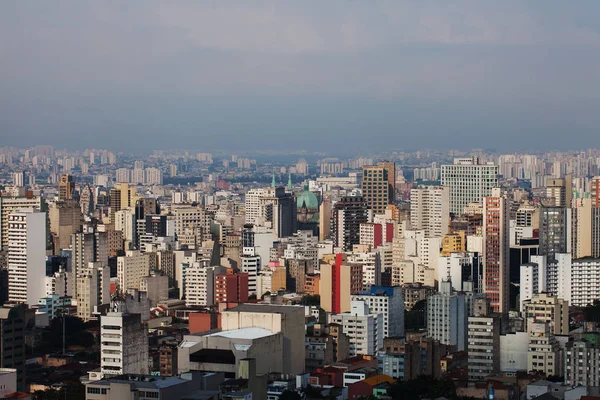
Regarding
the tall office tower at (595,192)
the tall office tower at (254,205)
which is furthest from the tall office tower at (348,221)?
the tall office tower at (595,192)

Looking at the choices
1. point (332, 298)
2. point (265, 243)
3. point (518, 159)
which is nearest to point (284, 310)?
point (332, 298)

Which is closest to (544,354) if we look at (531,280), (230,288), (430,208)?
(531,280)

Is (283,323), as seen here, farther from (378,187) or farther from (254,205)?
(254,205)

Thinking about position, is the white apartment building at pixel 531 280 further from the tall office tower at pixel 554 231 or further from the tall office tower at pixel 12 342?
the tall office tower at pixel 12 342

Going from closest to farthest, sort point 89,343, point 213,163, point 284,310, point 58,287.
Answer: point 284,310
point 89,343
point 58,287
point 213,163

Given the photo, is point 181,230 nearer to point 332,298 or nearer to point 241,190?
point 332,298

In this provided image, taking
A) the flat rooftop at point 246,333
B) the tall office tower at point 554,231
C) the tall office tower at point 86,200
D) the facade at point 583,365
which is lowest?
the facade at point 583,365
